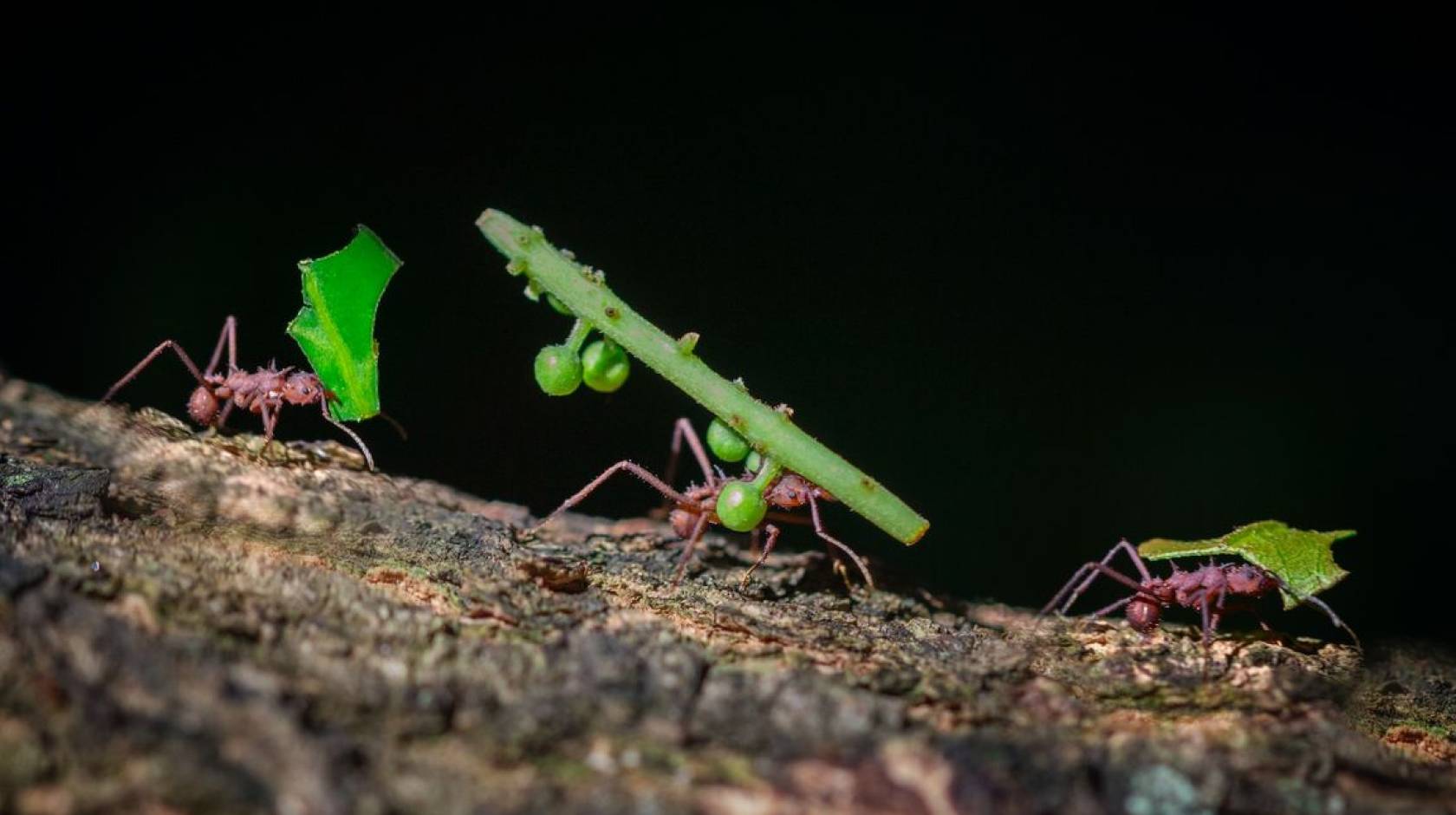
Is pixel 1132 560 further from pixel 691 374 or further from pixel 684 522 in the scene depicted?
pixel 691 374

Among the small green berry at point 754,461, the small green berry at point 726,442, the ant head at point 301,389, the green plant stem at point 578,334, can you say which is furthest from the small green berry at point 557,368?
the ant head at point 301,389

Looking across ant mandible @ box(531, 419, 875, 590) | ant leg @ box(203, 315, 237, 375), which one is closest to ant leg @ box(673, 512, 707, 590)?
ant mandible @ box(531, 419, 875, 590)

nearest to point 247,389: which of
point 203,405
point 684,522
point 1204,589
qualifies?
point 203,405

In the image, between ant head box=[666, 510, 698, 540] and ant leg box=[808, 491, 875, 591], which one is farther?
ant head box=[666, 510, 698, 540]

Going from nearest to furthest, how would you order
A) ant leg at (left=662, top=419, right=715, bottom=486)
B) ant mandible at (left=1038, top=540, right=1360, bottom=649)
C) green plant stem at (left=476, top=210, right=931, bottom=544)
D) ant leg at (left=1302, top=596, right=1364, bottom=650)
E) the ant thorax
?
green plant stem at (left=476, top=210, right=931, bottom=544), ant leg at (left=1302, top=596, right=1364, bottom=650), ant mandible at (left=1038, top=540, right=1360, bottom=649), ant leg at (left=662, top=419, right=715, bottom=486), the ant thorax

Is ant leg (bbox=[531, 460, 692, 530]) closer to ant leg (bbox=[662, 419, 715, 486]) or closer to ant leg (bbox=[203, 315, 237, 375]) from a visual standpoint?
ant leg (bbox=[662, 419, 715, 486])

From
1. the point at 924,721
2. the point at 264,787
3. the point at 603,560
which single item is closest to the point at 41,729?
the point at 264,787
